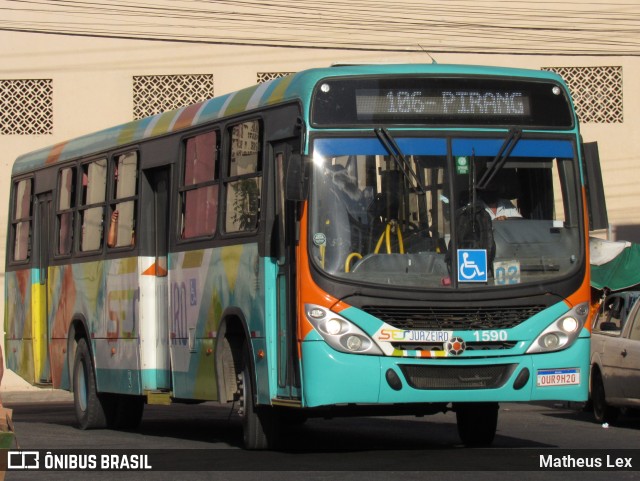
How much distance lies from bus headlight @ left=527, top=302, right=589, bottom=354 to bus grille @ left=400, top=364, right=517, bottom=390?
1.29 ft

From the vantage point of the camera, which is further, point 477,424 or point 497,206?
point 477,424

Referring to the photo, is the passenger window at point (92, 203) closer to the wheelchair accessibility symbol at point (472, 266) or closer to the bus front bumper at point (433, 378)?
the bus front bumper at point (433, 378)

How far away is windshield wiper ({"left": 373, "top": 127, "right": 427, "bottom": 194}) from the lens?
11094 millimetres

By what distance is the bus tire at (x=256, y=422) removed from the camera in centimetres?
1210

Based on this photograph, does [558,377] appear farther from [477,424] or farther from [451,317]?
[477,424]

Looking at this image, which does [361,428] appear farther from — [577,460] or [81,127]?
[81,127]

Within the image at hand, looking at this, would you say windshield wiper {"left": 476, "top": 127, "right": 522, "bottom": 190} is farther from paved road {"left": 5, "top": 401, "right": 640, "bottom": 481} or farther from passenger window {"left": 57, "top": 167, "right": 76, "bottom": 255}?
passenger window {"left": 57, "top": 167, "right": 76, "bottom": 255}

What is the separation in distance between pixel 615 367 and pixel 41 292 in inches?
275

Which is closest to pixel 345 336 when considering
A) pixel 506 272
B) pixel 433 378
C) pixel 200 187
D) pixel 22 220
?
pixel 433 378

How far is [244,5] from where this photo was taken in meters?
25.8

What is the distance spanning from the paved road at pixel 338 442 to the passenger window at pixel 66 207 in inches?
84.2

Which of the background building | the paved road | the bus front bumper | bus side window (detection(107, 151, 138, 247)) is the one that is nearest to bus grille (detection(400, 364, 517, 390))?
the bus front bumper

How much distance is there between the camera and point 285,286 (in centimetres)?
1147

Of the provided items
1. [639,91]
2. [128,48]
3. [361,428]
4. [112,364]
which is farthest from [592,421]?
[128,48]
